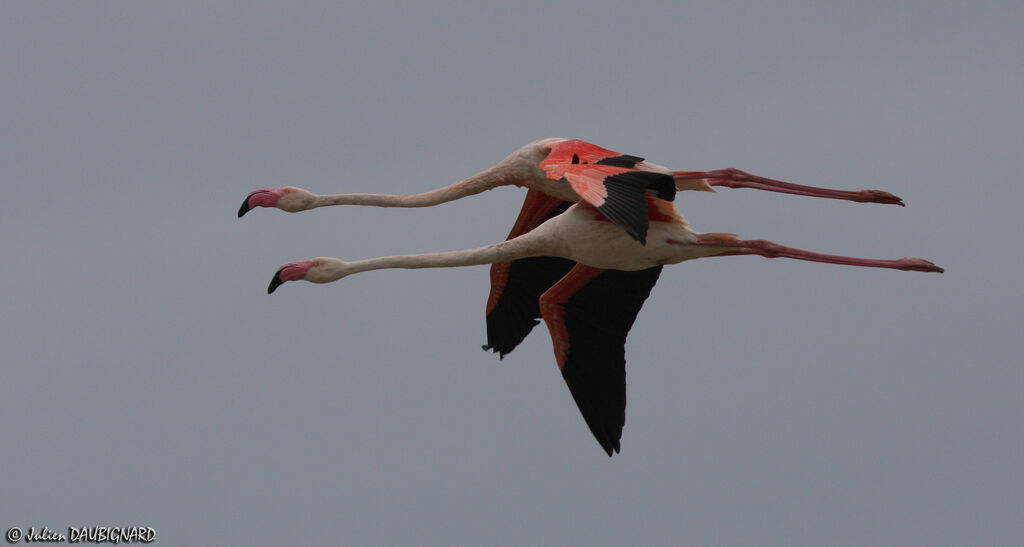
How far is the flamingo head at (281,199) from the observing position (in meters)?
24.4

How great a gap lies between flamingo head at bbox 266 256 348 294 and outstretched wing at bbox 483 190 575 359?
3599 millimetres

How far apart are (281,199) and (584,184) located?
13.4 ft

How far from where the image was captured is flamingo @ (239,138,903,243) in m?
21.5

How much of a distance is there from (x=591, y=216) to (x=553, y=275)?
353 centimetres

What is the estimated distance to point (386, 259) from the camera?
23359mm

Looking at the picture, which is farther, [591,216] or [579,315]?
[579,315]

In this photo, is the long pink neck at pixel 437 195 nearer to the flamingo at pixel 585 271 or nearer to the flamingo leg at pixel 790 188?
the flamingo at pixel 585 271

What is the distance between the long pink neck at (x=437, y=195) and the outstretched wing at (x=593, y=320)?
1326mm

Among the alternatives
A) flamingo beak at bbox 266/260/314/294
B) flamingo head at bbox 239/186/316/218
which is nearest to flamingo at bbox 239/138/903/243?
flamingo head at bbox 239/186/316/218

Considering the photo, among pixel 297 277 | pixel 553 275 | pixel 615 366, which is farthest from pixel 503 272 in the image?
pixel 297 277

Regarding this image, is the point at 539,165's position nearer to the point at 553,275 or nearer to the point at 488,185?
the point at 488,185

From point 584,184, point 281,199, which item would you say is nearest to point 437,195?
point 281,199

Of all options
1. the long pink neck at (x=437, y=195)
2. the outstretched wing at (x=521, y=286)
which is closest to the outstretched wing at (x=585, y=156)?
the long pink neck at (x=437, y=195)

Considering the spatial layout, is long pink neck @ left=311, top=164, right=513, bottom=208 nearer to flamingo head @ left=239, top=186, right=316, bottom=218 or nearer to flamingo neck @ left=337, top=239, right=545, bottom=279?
flamingo head @ left=239, top=186, right=316, bottom=218
